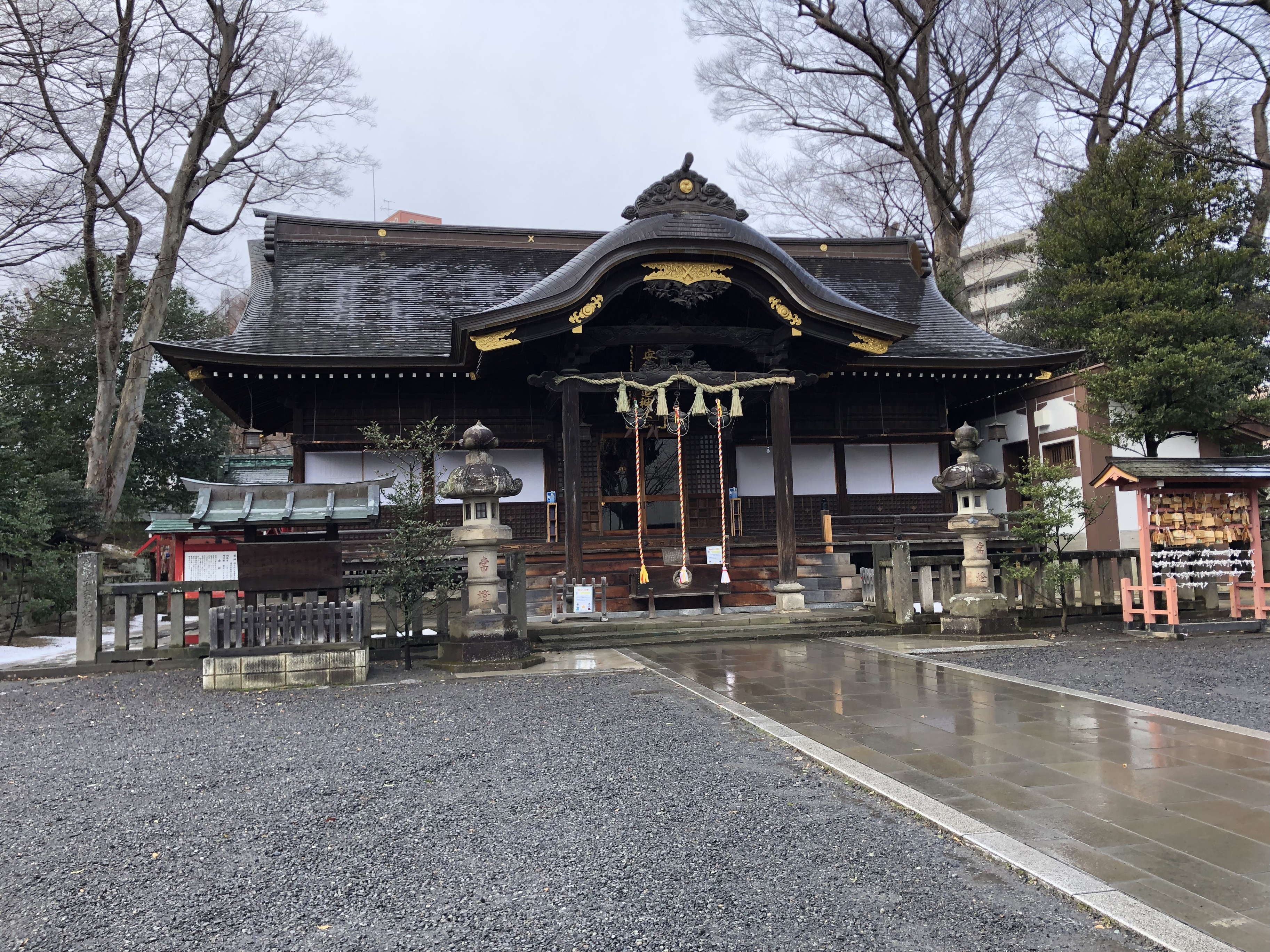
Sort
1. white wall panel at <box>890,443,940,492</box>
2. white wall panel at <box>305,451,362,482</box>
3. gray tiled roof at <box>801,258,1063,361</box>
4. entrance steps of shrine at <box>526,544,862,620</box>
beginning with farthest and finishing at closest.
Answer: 1. white wall panel at <box>890,443,940,492</box>
2. gray tiled roof at <box>801,258,1063,361</box>
3. white wall panel at <box>305,451,362,482</box>
4. entrance steps of shrine at <box>526,544,862,620</box>

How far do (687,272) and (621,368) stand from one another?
2.77 metres

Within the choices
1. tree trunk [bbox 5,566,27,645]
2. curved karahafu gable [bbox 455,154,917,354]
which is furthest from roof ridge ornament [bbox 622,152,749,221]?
tree trunk [bbox 5,566,27,645]

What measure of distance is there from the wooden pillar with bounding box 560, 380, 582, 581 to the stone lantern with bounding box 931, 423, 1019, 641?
15.8ft

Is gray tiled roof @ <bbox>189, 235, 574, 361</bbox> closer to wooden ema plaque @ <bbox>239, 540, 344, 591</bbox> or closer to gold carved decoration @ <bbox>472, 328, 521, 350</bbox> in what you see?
gold carved decoration @ <bbox>472, 328, 521, 350</bbox>

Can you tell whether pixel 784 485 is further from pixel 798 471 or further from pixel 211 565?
pixel 211 565

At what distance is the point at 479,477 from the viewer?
328 inches

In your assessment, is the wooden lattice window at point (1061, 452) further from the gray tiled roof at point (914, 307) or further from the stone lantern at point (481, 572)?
the stone lantern at point (481, 572)

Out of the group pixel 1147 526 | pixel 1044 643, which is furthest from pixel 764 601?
pixel 1147 526

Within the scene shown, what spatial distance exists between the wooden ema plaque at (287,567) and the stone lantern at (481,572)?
50.6 inches

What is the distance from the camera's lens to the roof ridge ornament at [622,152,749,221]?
39.2ft

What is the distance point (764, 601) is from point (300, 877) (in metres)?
9.74

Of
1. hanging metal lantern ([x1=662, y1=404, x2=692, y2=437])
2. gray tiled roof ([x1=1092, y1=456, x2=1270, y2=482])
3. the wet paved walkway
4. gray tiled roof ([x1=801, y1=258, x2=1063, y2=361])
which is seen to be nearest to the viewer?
the wet paved walkway

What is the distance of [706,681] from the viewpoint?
283 inches

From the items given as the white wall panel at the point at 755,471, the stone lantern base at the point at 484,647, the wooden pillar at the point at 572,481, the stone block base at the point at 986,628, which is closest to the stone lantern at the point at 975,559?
the stone block base at the point at 986,628
